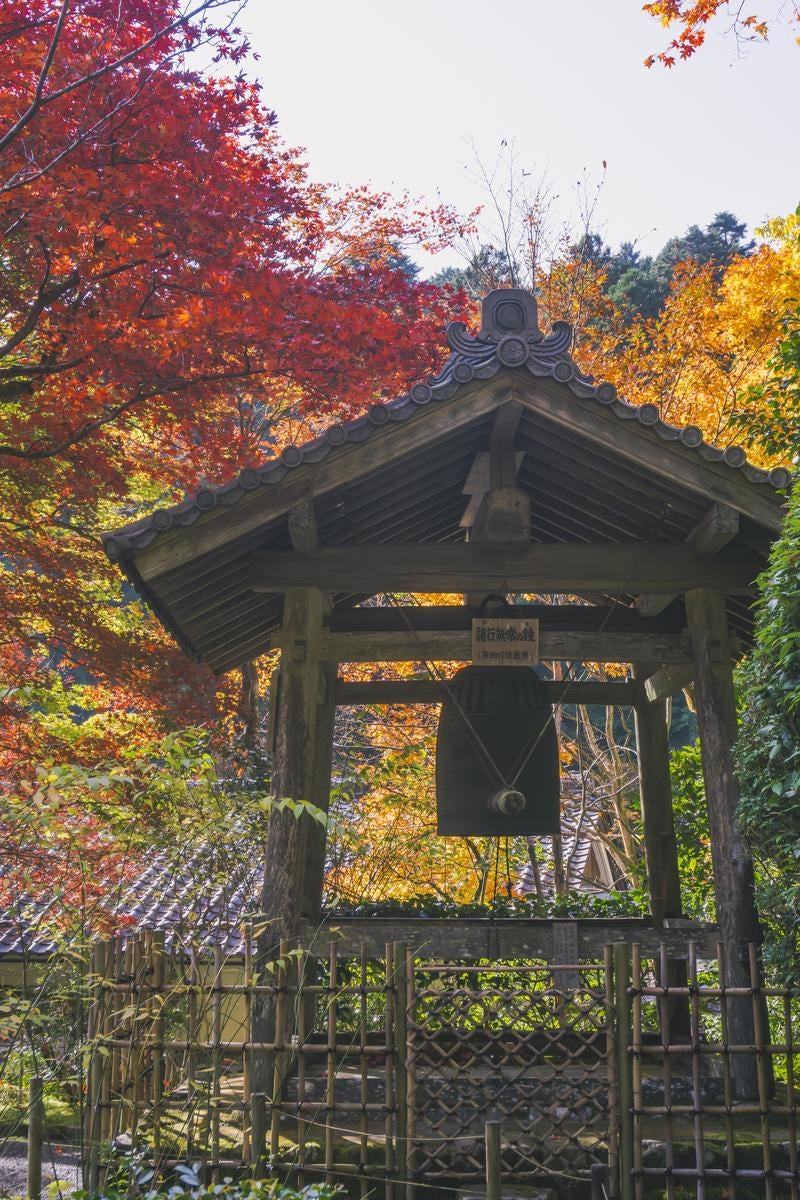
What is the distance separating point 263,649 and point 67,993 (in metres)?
3.36

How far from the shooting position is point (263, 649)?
331 inches

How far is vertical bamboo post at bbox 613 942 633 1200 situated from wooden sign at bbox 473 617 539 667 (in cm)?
224

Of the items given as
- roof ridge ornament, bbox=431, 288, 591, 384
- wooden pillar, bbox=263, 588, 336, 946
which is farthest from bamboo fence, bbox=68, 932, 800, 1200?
Result: roof ridge ornament, bbox=431, 288, 591, 384

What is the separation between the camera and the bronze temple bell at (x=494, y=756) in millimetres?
6723

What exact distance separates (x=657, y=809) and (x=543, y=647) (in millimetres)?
1865

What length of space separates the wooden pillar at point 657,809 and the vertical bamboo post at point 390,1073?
3293 millimetres

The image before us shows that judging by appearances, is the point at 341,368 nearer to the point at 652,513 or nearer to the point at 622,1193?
the point at 652,513

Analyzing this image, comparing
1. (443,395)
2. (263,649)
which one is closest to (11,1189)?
(263,649)

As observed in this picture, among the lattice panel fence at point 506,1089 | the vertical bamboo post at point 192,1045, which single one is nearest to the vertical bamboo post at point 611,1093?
the lattice panel fence at point 506,1089

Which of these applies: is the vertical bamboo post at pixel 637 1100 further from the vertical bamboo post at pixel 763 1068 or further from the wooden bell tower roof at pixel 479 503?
the wooden bell tower roof at pixel 479 503

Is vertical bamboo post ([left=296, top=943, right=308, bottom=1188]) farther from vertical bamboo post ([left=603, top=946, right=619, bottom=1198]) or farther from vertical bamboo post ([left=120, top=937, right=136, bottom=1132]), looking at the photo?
vertical bamboo post ([left=603, top=946, right=619, bottom=1198])

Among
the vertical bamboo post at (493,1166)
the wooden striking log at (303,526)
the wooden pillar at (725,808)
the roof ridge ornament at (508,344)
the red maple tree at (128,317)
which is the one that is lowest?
the vertical bamboo post at (493,1166)

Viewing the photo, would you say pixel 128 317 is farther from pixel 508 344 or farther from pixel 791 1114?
pixel 791 1114

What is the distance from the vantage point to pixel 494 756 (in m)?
6.78
